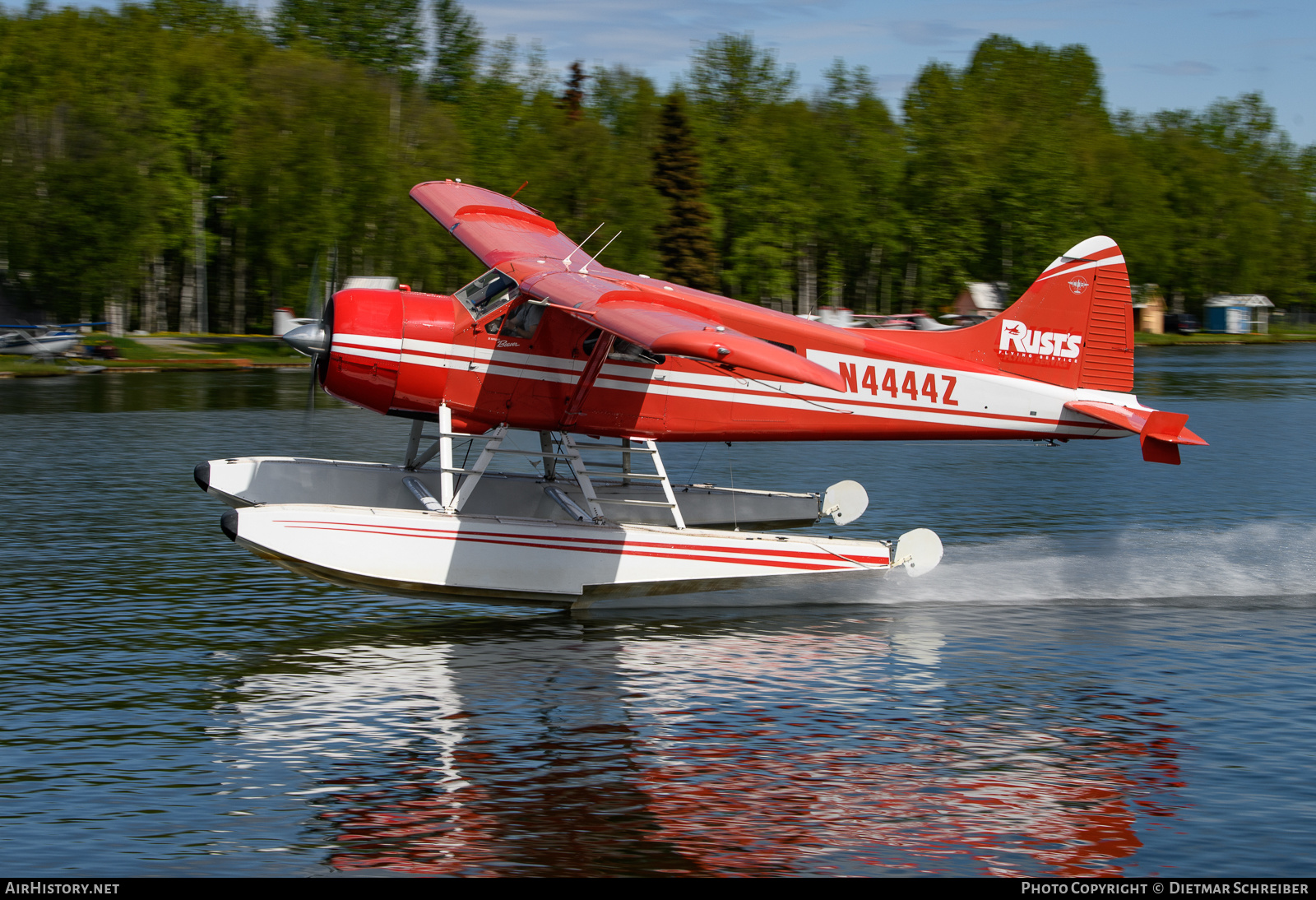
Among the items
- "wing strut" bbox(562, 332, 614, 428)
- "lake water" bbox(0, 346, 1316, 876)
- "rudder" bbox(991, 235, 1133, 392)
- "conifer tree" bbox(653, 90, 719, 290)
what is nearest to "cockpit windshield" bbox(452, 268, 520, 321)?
"wing strut" bbox(562, 332, 614, 428)

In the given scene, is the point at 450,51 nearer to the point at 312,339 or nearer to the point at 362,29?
the point at 362,29

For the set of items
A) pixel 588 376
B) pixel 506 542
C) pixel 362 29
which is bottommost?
pixel 506 542

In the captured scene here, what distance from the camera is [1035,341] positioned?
12195 millimetres

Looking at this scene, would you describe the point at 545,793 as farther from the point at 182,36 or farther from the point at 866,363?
the point at 182,36

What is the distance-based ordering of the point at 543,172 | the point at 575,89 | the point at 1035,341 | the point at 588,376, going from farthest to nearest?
the point at 575,89, the point at 543,172, the point at 1035,341, the point at 588,376

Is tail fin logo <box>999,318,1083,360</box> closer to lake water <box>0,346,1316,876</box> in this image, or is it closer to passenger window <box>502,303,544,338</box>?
lake water <box>0,346,1316,876</box>

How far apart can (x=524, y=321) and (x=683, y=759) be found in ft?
14.9

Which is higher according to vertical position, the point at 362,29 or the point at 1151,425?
the point at 362,29

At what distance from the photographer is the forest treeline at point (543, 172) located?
4903cm

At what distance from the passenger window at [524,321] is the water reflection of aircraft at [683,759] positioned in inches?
103

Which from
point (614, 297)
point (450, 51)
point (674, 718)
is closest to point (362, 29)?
point (450, 51)

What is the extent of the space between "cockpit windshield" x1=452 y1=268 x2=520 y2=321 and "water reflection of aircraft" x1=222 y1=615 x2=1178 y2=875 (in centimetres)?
286

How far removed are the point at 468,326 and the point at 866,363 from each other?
3725 mm
